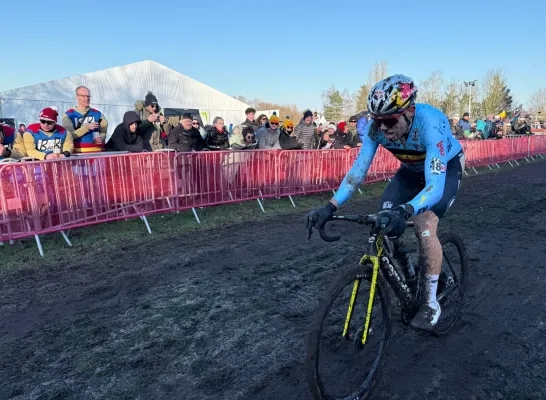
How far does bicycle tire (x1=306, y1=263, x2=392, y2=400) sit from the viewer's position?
2361 millimetres

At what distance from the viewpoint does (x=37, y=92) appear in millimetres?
19156

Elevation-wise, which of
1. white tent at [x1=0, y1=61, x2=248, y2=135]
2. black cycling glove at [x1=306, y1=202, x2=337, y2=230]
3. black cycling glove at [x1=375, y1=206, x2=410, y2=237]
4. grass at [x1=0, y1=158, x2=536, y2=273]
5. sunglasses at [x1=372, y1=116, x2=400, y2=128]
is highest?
white tent at [x1=0, y1=61, x2=248, y2=135]

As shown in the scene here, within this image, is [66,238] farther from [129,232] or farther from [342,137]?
[342,137]

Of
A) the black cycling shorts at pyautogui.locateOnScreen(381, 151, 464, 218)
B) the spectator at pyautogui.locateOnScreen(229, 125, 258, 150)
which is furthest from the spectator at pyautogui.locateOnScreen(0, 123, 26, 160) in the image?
the black cycling shorts at pyautogui.locateOnScreen(381, 151, 464, 218)

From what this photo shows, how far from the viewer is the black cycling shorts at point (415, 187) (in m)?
3.34

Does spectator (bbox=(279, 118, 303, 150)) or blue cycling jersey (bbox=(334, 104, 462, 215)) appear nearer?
blue cycling jersey (bbox=(334, 104, 462, 215))

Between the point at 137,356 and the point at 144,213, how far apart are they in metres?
4.22

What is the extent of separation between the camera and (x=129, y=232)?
22.3 ft

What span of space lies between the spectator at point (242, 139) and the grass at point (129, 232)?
129 centimetres

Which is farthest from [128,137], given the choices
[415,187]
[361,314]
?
[361,314]

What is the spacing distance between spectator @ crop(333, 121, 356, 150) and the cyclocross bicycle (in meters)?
8.71

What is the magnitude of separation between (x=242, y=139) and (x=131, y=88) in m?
15.8

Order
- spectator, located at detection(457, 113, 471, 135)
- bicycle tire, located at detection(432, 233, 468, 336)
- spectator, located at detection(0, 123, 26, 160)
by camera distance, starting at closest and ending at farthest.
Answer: bicycle tire, located at detection(432, 233, 468, 336) → spectator, located at detection(0, 123, 26, 160) → spectator, located at detection(457, 113, 471, 135)

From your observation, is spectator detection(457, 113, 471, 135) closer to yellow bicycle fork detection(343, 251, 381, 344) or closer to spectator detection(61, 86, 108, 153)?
spectator detection(61, 86, 108, 153)
